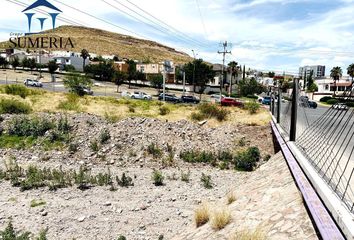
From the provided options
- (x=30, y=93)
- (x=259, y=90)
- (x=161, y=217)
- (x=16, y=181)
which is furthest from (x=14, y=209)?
(x=259, y=90)

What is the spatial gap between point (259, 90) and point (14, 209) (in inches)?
3297

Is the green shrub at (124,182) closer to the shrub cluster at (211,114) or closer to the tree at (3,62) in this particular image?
the shrub cluster at (211,114)

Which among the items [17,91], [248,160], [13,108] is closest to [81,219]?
[248,160]

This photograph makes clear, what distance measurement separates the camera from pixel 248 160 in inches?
831

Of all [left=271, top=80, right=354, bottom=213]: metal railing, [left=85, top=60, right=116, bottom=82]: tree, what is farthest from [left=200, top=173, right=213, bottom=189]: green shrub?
[left=85, top=60, right=116, bottom=82]: tree

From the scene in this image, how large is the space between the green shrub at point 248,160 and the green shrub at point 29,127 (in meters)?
15.1

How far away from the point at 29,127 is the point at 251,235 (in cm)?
2412

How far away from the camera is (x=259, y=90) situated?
300ft

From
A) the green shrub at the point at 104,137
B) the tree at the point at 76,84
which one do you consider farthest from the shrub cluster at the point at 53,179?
the tree at the point at 76,84

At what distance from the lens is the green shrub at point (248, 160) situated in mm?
21078

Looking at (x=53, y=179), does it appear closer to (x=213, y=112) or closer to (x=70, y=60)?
(x=213, y=112)

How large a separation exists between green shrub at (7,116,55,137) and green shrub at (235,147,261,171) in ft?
49.6

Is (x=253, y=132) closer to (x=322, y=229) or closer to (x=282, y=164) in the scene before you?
(x=282, y=164)

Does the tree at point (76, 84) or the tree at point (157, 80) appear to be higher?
the tree at point (157, 80)
